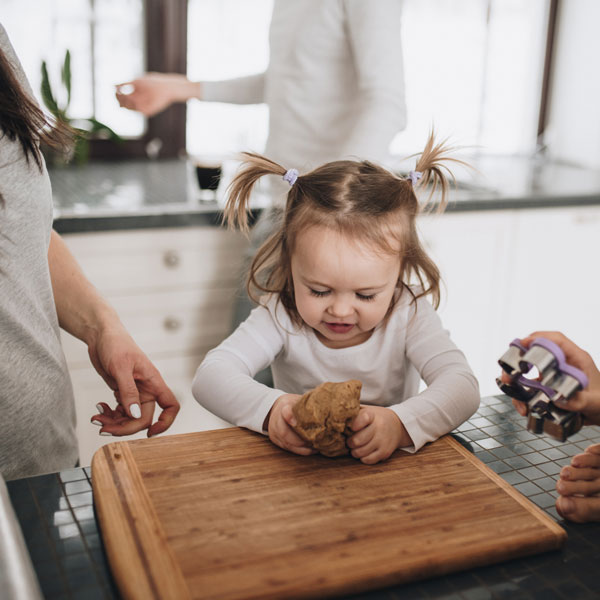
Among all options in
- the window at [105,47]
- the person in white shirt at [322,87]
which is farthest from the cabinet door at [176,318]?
the window at [105,47]

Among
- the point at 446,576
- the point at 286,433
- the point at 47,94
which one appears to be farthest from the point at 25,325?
the point at 47,94

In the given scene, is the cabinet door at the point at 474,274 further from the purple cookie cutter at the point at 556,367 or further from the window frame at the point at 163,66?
the purple cookie cutter at the point at 556,367

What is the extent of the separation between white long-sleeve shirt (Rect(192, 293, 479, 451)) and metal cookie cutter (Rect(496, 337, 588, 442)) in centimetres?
Answer: 28

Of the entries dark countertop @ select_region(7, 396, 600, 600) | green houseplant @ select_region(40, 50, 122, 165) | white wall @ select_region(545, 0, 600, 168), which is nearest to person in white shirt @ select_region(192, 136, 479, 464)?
dark countertop @ select_region(7, 396, 600, 600)

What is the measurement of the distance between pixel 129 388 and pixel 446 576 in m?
0.52

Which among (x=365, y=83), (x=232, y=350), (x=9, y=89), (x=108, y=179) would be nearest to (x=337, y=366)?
(x=232, y=350)

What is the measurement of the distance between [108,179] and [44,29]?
53cm

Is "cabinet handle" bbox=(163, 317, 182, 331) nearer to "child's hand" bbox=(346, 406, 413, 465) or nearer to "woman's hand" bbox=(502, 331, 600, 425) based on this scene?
"child's hand" bbox=(346, 406, 413, 465)

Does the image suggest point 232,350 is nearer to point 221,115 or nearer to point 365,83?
point 365,83

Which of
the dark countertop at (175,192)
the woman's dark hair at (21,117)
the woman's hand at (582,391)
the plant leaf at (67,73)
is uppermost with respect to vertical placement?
the plant leaf at (67,73)

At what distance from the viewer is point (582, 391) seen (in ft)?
2.14

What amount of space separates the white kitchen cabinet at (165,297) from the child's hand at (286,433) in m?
1.07

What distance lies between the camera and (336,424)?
31.1 inches

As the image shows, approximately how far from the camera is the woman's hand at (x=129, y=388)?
0.97m
